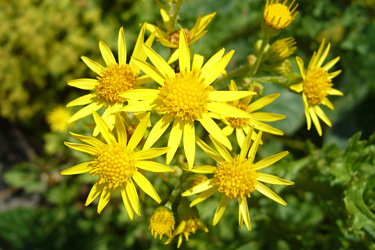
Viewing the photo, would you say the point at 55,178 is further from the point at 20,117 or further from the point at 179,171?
the point at 179,171

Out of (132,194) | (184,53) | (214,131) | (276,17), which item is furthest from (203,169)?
(276,17)

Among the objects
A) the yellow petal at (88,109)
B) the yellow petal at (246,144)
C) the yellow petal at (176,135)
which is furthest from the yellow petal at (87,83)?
the yellow petal at (246,144)

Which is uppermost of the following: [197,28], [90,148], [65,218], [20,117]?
[197,28]

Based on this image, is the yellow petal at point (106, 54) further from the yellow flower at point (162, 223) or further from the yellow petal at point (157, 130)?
the yellow flower at point (162, 223)

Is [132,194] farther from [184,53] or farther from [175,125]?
[184,53]

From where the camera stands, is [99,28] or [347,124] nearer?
[99,28]

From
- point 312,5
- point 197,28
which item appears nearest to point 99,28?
point 197,28

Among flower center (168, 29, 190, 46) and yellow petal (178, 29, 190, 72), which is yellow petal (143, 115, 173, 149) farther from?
flower center (168, 29, 190, 46)
